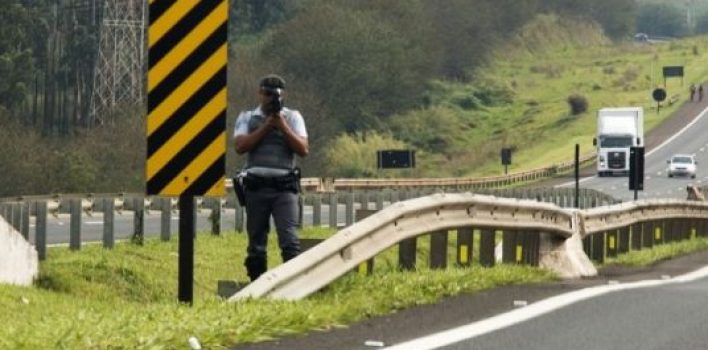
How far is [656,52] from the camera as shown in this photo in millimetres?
174250

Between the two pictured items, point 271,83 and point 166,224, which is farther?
point 166,224

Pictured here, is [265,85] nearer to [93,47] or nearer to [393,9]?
[93,47]

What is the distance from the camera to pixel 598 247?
67.9ft

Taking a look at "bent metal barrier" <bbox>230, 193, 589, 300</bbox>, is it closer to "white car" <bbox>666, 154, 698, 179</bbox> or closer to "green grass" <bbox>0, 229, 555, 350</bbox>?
"green grass" <bbox>0, 229, 555, 350</bbox>

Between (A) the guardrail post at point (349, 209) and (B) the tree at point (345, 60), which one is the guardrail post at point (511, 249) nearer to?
(A) the guardrail post at point (349, 209)

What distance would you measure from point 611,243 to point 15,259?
812 centimetres

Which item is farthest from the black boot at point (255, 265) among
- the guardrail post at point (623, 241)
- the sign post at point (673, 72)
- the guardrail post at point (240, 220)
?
the sign post at point (673, 72)

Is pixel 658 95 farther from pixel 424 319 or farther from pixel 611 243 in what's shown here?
pixel 424 319

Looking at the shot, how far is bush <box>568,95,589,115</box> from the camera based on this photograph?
134 metres

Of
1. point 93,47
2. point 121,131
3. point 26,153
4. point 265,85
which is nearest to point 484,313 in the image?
point 265,85

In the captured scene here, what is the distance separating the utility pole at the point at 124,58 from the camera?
3442 inches

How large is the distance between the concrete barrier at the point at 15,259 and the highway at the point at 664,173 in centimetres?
5392

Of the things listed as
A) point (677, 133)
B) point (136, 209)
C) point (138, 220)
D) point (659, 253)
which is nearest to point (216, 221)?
point (138, 220)

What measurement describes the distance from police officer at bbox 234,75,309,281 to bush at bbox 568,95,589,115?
121931 millimetres
